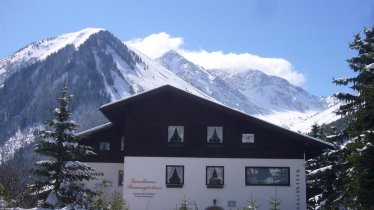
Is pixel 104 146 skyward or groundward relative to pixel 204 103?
groundward

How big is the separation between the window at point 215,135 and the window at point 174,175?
2.28m

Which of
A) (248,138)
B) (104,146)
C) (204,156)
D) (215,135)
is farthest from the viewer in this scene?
(104,146)

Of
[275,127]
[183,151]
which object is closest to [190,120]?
[183,151]

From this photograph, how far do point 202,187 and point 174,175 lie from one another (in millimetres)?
1684

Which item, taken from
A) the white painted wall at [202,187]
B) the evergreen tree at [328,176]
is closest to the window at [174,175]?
the white painted wall at [202,187]

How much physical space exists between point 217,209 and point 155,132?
5.49 meters

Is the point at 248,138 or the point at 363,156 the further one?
the point at 248,138

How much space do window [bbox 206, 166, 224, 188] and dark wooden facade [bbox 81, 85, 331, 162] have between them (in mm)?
718

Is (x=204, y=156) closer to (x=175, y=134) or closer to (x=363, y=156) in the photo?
(x=175, y=134)

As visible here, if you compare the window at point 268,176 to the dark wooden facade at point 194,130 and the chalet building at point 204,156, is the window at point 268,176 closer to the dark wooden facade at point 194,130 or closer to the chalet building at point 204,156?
the chalet building at point 204,156

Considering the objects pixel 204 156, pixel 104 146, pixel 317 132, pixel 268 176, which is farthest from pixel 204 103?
pixel 317 132

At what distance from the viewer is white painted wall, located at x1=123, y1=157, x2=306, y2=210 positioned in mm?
27797

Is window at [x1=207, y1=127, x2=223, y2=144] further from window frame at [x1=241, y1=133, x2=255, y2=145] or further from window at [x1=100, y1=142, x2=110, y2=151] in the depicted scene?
window at [x1=100, y1=142, x2=110, y2=151]

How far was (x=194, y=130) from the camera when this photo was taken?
28.7 m
